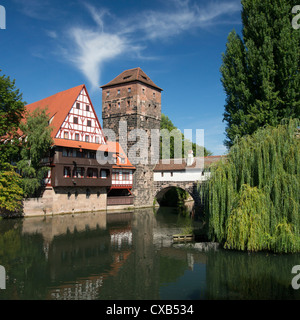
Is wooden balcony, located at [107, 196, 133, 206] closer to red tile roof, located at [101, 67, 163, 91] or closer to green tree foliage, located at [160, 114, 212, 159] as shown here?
green tree foliage, located at [160, 114, 212, 159]

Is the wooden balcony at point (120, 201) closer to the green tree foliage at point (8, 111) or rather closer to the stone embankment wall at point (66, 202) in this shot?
the stone embankment wall at point (66, 202)

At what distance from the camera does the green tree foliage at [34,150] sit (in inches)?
1084

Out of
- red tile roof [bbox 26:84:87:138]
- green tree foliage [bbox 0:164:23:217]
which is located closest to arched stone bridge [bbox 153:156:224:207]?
red tile roof [bbox 26:84:87:138]

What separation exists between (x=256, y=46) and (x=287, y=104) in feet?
18.0

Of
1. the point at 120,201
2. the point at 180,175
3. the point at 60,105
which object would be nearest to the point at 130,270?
the point at 120,201

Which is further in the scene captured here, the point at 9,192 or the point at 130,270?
the point at 9,192

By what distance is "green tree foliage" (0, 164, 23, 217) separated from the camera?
81.1ft

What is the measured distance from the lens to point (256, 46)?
79.7ft

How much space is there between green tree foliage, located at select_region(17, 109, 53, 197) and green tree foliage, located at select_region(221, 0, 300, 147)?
53.1ft

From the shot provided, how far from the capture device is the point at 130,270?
1266 cm

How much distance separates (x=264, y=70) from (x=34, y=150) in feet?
66.0

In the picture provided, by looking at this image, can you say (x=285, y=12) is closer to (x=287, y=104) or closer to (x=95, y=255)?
(x=287, y=104)

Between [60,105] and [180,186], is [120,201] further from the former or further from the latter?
[60,105]

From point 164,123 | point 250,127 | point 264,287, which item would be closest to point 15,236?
point 264,287
